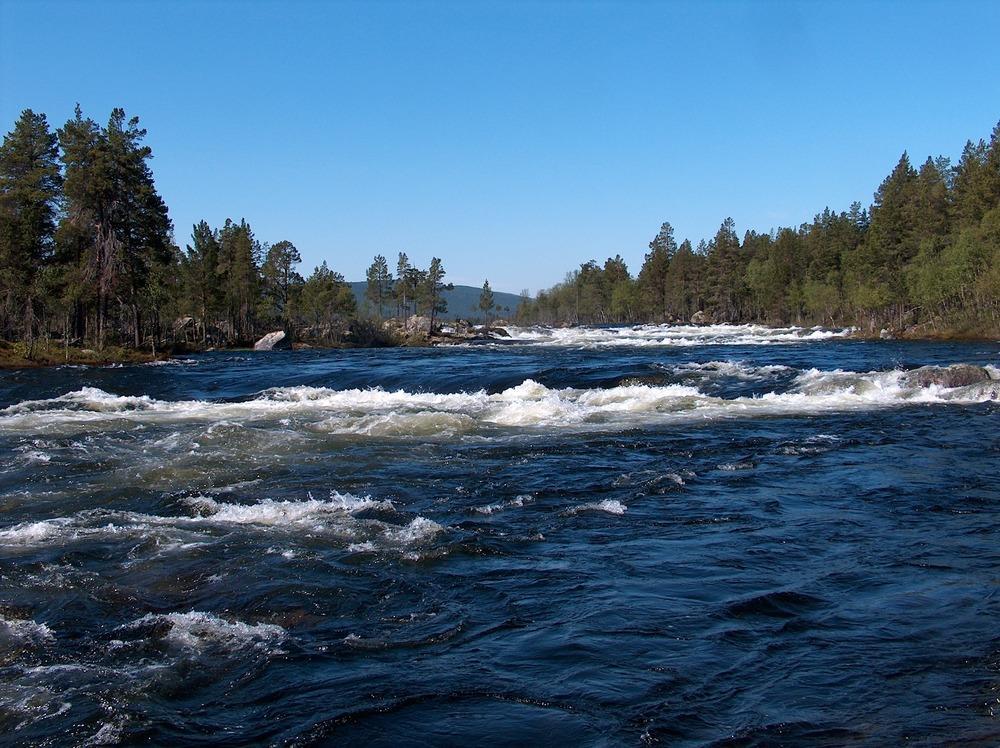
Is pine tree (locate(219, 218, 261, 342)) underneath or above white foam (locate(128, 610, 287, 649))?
above

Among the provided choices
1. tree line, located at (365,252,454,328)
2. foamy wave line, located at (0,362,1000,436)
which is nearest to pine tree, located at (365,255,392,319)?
tree line, located at (365,252,454,328)

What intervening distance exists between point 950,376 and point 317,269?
83.8 metres

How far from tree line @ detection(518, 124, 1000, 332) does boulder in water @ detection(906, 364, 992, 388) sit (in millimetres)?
39247

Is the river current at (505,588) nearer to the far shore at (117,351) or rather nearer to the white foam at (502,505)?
the white foam at (502,505)

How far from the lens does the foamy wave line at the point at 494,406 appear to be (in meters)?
19.9

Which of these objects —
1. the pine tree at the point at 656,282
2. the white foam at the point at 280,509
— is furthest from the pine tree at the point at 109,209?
the pine tree at the point at 656,282

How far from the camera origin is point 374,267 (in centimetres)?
12781

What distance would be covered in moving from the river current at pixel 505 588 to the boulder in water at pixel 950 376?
550 centimetres

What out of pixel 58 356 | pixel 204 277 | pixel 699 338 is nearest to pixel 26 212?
pixel 58 356

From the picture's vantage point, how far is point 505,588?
7.78 metres

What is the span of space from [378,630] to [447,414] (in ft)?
45.6

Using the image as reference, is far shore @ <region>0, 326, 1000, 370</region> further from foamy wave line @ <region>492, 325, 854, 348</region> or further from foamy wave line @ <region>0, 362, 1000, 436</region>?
foamy wave line @ <region>0, 362, 1000, 436</region>

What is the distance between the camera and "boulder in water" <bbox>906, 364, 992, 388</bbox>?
893 inches

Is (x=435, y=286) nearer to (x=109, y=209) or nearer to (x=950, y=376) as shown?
(x=109, y=209)
